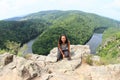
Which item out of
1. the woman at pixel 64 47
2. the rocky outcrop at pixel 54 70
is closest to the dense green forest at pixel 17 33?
the woman at pixel 64 47

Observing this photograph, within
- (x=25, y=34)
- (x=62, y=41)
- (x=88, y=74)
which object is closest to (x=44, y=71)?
(x=88, y=74)

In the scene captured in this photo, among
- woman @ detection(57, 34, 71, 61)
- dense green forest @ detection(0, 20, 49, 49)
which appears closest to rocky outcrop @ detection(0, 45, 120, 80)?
woman @ detection(57, 34, 71, 61)

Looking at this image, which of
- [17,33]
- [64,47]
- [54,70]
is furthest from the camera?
[17,33]

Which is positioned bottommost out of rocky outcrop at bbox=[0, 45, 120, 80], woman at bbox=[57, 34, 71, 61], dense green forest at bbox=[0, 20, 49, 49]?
dense green forest at bbox=[0, 20, 49, 49]

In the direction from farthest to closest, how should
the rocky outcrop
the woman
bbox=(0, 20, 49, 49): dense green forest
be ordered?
bbox=(0, 20, 49, 49): dense green forest, the woman, the rocky outcrop

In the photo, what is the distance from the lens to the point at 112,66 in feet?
43.2

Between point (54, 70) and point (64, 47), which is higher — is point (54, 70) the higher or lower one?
the lower one

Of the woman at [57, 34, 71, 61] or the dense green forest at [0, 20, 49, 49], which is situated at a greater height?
the woman at [57, 34, 71, 61]

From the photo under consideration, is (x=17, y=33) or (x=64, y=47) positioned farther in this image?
(x=17, y=33)

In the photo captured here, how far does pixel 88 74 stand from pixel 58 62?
361cm

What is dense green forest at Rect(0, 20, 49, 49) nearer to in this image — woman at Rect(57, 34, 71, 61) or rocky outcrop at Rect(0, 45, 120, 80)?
woman at Rect(57, 34, 71, 61)

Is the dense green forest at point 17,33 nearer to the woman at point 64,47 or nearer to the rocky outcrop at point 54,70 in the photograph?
the woman at point 64,47

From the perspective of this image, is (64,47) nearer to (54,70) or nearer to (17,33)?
(54,70)

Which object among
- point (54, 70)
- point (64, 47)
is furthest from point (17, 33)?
point (54, 70)
